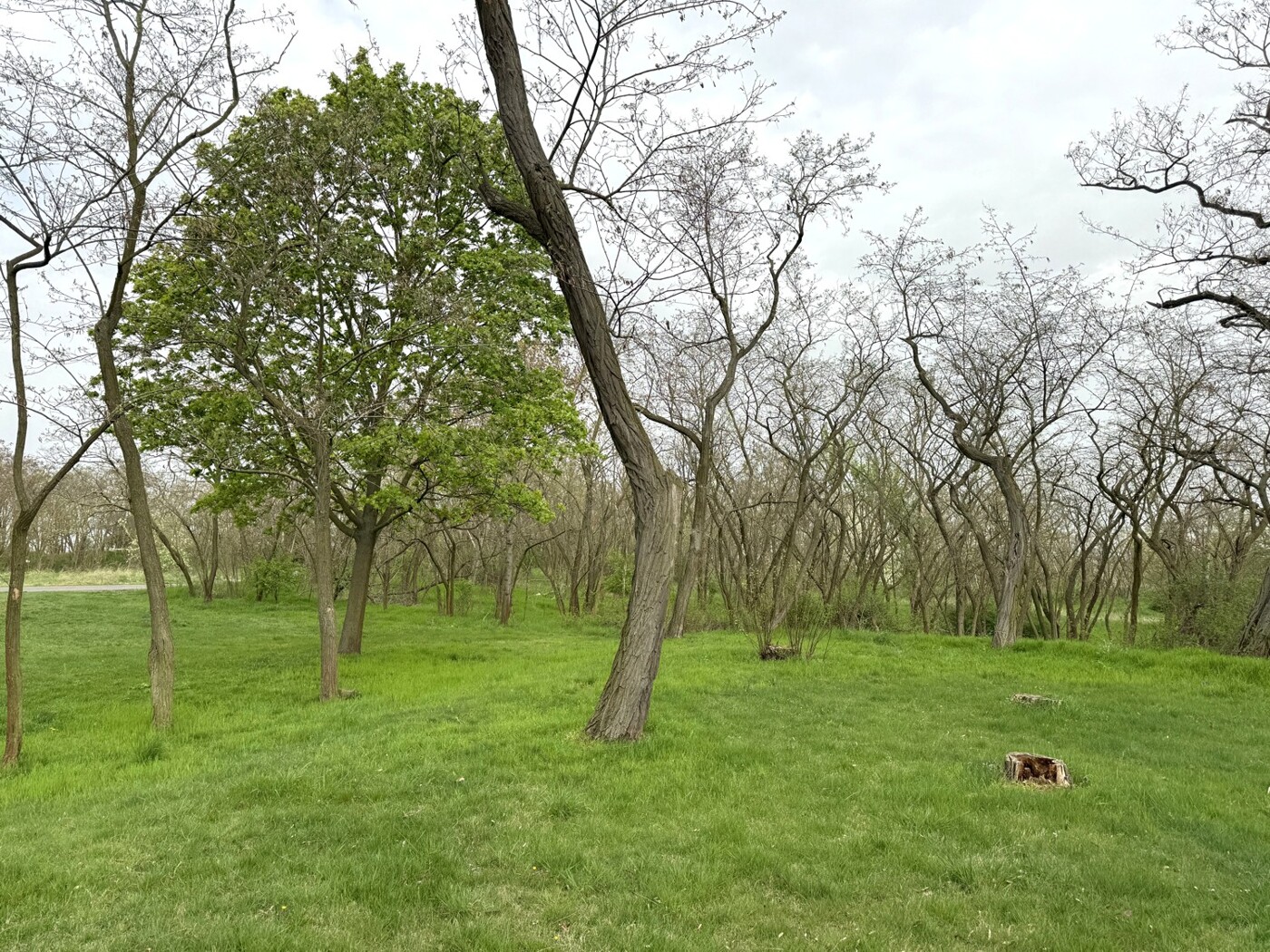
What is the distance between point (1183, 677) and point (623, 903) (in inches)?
451

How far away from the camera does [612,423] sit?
710cm

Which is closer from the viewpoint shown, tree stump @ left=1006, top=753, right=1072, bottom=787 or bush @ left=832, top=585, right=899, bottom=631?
tree stump @ left=1006, top=753, right=1072, bottom=787

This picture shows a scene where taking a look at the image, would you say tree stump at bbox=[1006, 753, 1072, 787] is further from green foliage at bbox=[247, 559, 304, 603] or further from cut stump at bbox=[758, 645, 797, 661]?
green foliage at bbox=[247, 559, 304, 603]

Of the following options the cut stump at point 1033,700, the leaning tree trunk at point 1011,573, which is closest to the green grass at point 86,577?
the leaning tree trunk at point 1011,573

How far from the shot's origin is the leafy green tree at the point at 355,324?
32.1 feet

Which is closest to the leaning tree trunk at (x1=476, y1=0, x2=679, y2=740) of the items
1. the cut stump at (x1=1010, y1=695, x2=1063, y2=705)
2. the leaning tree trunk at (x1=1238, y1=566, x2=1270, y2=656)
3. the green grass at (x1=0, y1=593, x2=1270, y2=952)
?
the green grass at (x1=0, y1=593, x2=1270, y2=952)

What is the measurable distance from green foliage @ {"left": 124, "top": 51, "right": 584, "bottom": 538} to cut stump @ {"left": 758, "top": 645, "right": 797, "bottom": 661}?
15.8 ft

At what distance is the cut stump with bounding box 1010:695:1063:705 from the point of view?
30.0 ft

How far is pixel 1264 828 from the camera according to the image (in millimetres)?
4824

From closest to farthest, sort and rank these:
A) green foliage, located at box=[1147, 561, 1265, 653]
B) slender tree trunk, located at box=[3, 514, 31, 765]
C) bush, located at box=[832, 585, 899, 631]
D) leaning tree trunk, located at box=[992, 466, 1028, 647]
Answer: slender tree trunk, located at box=[3, 514, 31, 765]
leaning tree trunk, located at box=[992, 466, 1028, 647]
green foliage, located at box=[1147, 561, 1265, 653]
bush, located at box=[832, 585, 899, 631]

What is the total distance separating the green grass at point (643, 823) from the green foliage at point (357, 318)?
156 inches

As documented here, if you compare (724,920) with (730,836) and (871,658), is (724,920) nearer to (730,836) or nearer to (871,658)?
(730,836)

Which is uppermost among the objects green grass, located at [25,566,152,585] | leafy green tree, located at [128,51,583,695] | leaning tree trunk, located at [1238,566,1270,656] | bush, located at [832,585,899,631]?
leafy green tree, located at [128,51,583,695]

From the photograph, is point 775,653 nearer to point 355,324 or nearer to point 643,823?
point 643,823
